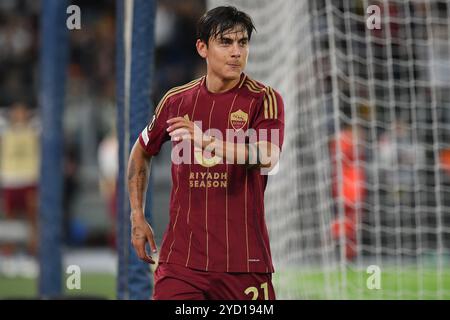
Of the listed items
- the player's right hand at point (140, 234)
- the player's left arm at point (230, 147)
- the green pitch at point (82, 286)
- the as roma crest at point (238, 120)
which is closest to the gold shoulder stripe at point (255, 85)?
the as roma crest at point (238, 120)

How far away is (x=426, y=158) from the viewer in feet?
39.7

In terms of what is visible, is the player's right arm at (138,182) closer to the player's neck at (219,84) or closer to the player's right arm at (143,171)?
the player's right arm at (143,171)

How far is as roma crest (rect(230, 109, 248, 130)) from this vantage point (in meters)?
4.09

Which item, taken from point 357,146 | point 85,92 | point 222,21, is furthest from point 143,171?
point 85,92

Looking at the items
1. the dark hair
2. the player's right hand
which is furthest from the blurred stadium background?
the dark hair

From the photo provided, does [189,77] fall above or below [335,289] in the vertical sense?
above

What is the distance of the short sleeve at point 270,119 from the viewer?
13.2ft

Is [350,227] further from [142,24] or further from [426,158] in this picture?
[142,24]

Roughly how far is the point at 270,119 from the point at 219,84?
24 centimetres

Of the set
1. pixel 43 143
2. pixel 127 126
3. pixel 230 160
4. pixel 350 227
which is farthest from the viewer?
pixel 350 227

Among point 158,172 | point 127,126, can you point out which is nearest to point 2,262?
point 158,172

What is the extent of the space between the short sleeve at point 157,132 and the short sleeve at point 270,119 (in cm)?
38

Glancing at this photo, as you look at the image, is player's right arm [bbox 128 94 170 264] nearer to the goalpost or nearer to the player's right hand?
the player's right hand

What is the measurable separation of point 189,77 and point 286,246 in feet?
17.5
